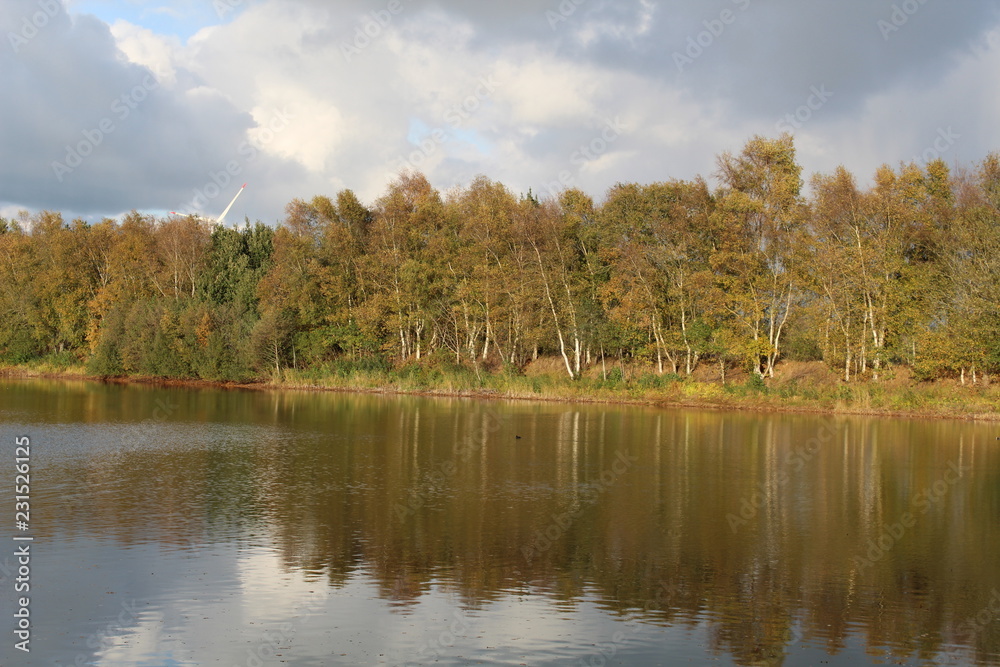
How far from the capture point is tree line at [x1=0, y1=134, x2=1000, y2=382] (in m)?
46.2

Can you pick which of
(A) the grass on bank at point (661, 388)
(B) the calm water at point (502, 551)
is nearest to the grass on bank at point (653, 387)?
(A) the grass on bank at point (661, 388)

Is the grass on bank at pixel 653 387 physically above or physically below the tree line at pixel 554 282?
below

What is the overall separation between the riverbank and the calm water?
A: 475 inches

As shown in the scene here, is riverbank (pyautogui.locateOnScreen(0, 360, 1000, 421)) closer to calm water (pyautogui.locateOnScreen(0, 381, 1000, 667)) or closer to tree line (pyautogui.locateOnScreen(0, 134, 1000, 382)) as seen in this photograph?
tree line (pyautogui.locateOnScreen(0, 134, 1000, 382))

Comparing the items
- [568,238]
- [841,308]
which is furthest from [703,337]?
[568,238]

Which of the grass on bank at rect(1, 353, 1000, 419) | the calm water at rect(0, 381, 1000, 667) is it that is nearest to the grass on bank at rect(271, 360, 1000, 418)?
the grass on bank at rect(1, 353, 1000, 419)

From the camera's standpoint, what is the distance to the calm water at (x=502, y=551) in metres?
11.1

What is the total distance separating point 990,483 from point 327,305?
47554 mm

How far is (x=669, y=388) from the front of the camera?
4794 cm

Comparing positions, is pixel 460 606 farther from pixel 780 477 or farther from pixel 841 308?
pixel 841 308

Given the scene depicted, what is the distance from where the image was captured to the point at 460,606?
1242 centimetres

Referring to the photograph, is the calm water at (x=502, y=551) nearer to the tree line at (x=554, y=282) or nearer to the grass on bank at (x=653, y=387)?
the grass on bank at (x=653, y=387)

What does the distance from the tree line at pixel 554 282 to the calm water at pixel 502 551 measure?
58.5 feet

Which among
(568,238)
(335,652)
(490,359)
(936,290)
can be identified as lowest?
(335,652)
